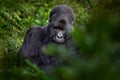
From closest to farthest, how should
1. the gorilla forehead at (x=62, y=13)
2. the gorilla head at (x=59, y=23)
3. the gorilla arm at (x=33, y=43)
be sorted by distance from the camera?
the gorilla head at (x=59, y=23), the gorilla forehead at (x=62, y=13), the gorilla arm at (x=33, y=43)

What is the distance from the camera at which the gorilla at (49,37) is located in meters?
7.24

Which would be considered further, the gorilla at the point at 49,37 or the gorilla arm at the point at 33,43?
the gorilla arm at the point at 33,43

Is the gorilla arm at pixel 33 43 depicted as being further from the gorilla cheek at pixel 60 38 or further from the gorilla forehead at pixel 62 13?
the gorilla cheek at pixel 60 38

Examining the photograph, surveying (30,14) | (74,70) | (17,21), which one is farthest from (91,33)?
(30,14)

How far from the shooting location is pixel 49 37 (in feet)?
25.2

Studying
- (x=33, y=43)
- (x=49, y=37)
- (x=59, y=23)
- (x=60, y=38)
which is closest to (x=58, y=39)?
(x=60, y=38)

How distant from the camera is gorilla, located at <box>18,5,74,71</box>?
7.24m

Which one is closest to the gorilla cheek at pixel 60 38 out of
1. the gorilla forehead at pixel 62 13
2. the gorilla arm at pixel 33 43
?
the gorilla forehead at pixel 62 13

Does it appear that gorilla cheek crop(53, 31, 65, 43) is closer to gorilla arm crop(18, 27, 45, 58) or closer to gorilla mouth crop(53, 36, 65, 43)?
gorilla mouth crop(53, 36, 65, 43)

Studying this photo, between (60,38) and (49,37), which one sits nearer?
(60,38)

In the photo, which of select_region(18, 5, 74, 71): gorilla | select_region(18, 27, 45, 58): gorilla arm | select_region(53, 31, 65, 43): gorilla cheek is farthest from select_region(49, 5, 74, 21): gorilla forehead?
select_region(18, 27, 45, 58): gorilla arm

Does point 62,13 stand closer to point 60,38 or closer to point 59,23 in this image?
point 59,23

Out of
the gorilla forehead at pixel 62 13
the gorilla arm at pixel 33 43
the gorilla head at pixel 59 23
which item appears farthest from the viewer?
the gorilla arm at pixel 33 43

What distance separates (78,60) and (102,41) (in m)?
0.16
